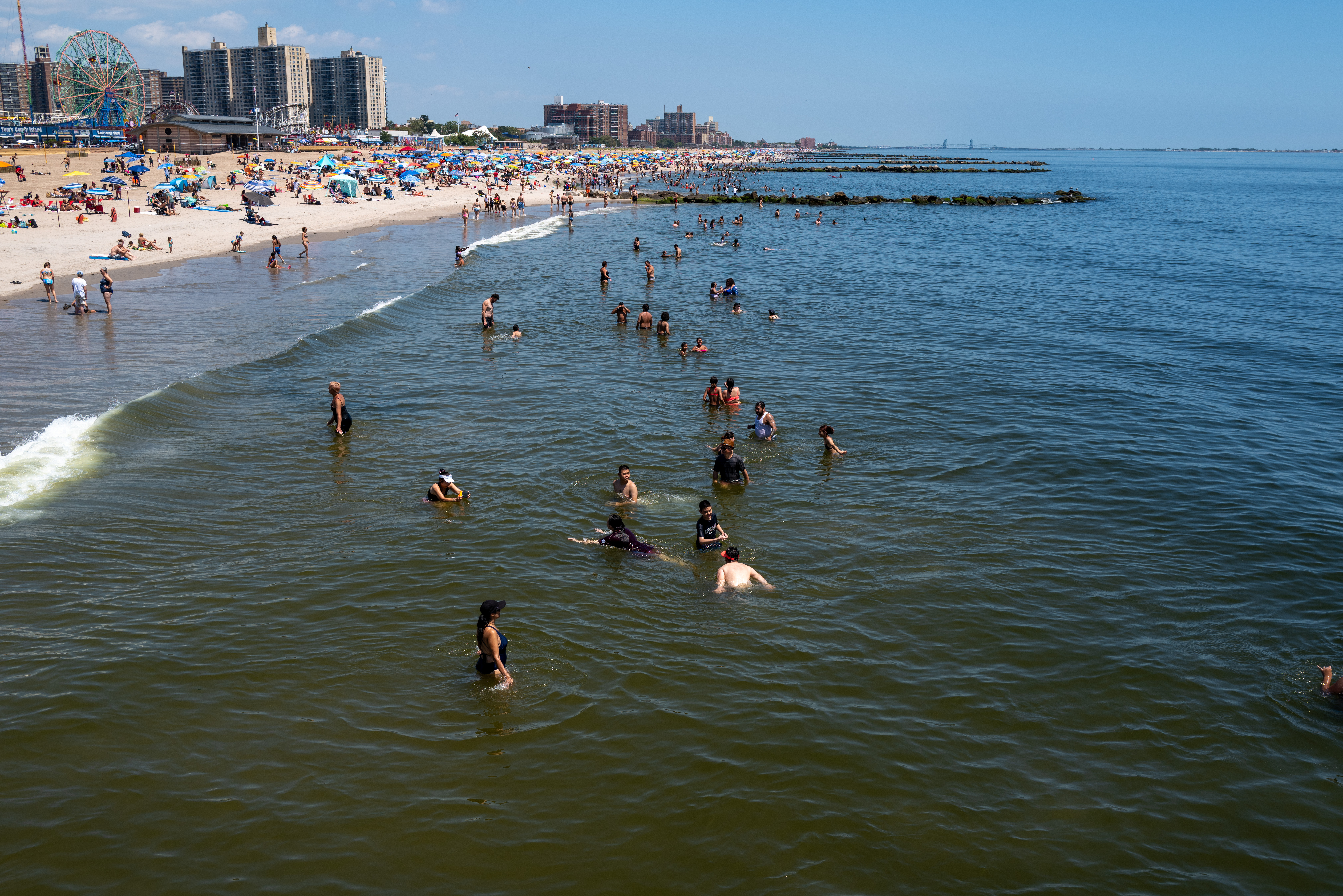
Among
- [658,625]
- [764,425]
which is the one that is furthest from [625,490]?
[764,425]

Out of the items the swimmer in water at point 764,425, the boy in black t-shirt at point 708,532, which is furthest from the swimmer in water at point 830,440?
the boy in black t-shirt at point 708,532

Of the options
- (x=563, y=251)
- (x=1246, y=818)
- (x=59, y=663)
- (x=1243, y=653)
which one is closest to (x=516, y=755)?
(x=59, y=663)

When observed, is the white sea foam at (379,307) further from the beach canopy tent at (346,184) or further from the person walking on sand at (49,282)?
the beach canopy tent at (346,184)

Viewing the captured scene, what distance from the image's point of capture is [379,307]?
37.8 meters

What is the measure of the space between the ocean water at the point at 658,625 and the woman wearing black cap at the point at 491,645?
1.07 ft

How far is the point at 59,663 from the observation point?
11.9m

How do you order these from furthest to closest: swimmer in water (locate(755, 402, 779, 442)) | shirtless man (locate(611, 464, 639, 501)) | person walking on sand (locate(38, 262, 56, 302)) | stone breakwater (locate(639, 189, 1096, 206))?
stone breakwater (locate(639, 189, 1096, 206)) < person walking on sand (locate(38, 262, 56, 302)) < swimmer in water (locate(755, 402, 779, 442)) < shirtless man (locate(611, 464, 639, 501))

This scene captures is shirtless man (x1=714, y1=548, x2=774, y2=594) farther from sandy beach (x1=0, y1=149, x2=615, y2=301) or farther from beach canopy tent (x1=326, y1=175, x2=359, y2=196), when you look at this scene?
beach canopy tent (x1=326, y1=175, x2=359, y2=196)

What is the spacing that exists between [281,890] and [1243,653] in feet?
43.3

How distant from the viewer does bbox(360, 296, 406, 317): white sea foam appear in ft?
117

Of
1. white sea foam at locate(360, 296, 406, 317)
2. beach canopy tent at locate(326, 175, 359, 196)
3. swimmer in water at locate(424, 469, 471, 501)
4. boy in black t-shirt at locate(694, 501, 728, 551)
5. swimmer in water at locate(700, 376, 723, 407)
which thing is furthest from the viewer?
beach canopy tent at locate(326, 175, 359, 196)

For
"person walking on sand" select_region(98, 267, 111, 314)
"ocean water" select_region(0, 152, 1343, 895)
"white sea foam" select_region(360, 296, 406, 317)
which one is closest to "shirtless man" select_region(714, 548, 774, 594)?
"ocean water" select_region(0, 152, 1343, 895)

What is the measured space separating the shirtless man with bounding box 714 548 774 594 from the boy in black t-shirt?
1.08 metres

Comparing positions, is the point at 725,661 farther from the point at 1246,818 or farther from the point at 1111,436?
the point at 1111,436
